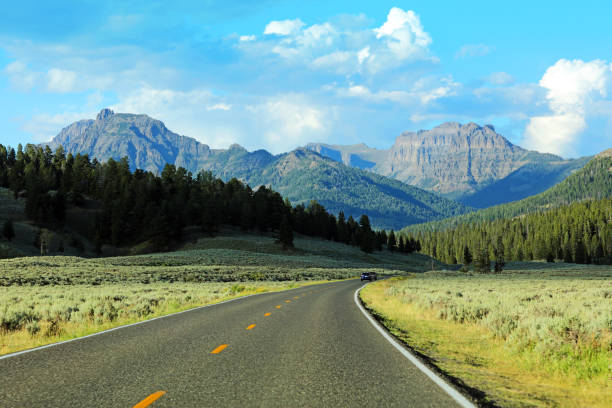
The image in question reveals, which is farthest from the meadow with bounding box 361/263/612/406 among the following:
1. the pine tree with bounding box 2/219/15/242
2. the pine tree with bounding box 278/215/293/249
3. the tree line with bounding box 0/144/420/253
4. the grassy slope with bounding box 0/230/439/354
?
the pine tree with bounding box 278/215/293/249

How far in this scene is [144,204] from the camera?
4094 inches

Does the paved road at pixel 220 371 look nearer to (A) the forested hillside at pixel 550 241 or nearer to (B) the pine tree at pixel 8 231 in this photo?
(B) the pine tree at pixel 8 231

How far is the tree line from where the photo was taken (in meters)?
96.4

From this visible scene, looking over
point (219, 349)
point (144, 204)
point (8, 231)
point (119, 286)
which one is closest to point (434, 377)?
point (219, 349)

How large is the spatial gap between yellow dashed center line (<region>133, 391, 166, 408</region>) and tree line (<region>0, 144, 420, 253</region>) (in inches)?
3501

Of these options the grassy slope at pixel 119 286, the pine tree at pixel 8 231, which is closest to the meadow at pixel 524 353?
the grassy slope at pixel 119 286

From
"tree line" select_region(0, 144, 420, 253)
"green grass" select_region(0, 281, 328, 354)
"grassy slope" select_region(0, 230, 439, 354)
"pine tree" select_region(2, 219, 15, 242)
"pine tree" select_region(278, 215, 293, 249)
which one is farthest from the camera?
"pine tree" select_region(278, 215, 293, 249)

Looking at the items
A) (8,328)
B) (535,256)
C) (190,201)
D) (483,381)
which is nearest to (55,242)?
(190,201)

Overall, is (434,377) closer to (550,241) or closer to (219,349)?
(219,349)

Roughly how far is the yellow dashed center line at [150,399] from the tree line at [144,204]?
8892 cm

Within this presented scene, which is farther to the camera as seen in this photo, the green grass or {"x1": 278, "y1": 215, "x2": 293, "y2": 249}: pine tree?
{"x1": 278, "y1": 215, "x2": 293, "y2": 249}: pine tree

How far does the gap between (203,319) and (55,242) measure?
86.3 metres

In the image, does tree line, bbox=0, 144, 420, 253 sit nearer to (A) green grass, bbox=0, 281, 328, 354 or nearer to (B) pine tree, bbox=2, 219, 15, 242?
(B) pine tree, bbox=2, 219, 15, 242

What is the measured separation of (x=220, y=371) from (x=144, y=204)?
4067 inches
